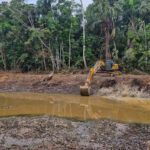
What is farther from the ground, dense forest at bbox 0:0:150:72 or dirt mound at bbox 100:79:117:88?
dense forest at bbox 0:0:150:72

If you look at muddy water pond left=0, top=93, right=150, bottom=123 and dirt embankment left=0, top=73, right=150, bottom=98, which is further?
dirt embankment left=0, top=73, right=150, bottom=98

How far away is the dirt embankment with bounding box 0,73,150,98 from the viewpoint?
75.5 ft

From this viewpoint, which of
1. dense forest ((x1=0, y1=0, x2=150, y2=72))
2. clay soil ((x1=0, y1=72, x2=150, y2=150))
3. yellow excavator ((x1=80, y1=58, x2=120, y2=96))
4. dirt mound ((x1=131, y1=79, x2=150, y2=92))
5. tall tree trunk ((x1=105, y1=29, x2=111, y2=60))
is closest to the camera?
clay soil ((x1=0, y1=72, x2=150, y2=150))

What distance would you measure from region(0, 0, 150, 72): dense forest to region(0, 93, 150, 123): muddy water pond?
12.6 m

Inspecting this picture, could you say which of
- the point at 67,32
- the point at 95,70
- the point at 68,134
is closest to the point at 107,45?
the point at 67,32

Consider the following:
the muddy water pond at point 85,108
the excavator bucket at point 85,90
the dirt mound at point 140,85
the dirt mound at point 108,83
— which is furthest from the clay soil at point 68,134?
the dirt mound at point 108,83

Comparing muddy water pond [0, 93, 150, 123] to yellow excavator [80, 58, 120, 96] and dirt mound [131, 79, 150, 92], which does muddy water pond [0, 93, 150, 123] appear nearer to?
yellow excavator [80, 58, 120, 96]

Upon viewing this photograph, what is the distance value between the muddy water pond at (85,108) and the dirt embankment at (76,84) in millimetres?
1631

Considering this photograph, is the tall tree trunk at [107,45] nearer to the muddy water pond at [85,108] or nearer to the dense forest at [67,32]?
the dense forest at [67,32]

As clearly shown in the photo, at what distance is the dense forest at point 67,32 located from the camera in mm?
34062

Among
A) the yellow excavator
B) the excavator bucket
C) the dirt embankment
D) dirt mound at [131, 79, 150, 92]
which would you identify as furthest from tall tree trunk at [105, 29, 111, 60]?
the excavator bucket

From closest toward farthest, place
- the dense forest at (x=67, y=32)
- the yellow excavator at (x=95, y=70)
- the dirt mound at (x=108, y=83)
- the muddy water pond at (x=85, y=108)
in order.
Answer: the muddy water pond at (x=85, y=108)
the yellow excavator at (x=95, y=70)
the dirt mound at (x=108, y=83)
the dense forest at (x=67, y=32)

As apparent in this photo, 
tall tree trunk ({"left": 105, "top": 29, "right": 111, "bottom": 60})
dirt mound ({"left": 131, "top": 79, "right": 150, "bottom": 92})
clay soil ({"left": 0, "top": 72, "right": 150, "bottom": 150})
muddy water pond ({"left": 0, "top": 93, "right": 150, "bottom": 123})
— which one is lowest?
muddy water pond ({"left": 0, "top": 93, "right": 150, "bottom": 123})

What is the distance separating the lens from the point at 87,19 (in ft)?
119
